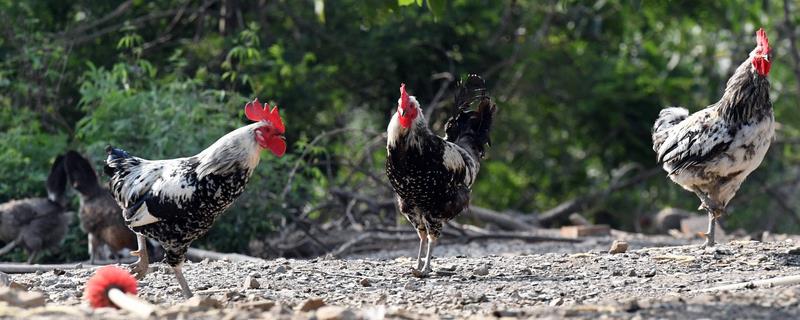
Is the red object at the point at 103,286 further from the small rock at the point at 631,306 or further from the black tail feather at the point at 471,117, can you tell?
the black tail feather at the point at 471,117

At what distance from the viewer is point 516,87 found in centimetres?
1648

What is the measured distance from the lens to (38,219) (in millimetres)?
10781

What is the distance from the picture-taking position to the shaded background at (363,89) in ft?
37.5

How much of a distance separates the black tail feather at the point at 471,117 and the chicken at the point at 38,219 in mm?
4384

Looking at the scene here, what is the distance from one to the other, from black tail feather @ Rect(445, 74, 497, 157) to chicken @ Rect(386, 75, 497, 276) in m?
0.52

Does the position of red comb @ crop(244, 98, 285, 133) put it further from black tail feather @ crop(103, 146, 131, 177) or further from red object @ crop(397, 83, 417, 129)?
black tail feather @ crop(103, 146, 131, 177)

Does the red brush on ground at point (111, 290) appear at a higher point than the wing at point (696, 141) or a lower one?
lower

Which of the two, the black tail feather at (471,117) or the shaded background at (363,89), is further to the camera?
the shaded background at (363,89)

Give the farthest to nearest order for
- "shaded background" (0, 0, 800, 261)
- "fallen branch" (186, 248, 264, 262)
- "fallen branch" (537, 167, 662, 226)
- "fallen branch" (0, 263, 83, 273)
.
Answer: "fallen branch" (537, 167, 662, 226), "shaded background" (0, 0, 800, 261), "fallen branch" (186, 248, 264, 262), "fallen branch" (0, 263, 83, 273)

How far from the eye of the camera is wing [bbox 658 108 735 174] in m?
8.37

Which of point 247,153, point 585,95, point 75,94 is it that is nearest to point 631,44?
point 585,95

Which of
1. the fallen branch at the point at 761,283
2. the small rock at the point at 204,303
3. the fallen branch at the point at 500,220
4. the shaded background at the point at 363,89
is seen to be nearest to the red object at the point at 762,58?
the fallen branch at the point at 761,283

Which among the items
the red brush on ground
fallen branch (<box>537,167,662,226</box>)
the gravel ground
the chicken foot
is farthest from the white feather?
fallen branch (<box>537,167,662,226</box>)

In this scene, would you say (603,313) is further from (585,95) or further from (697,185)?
(585,95)
